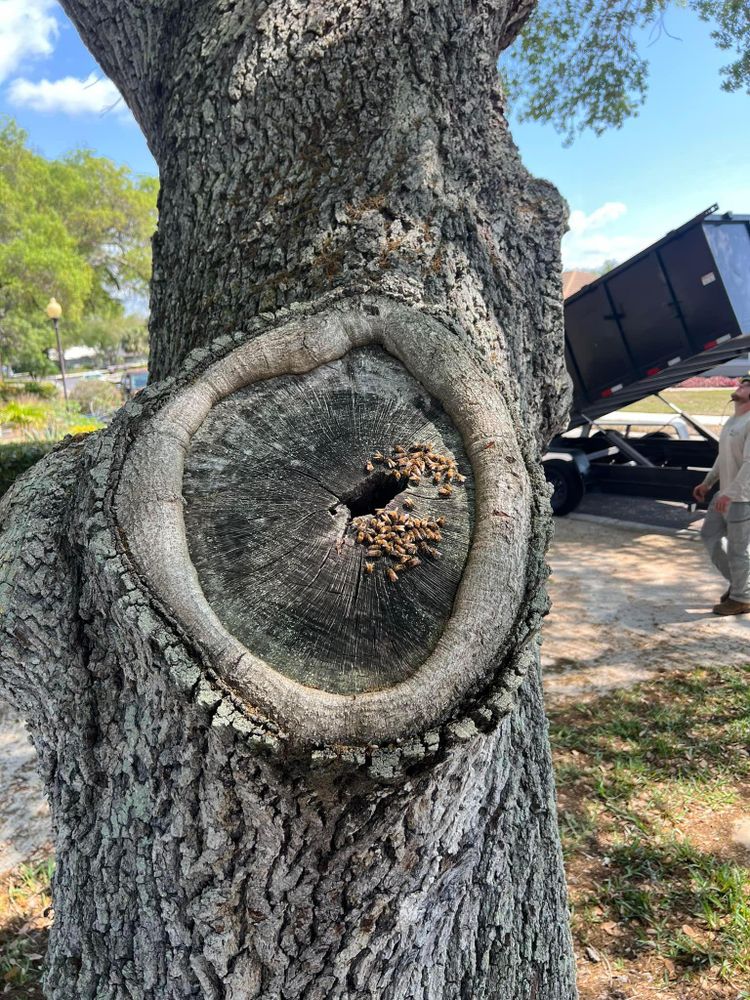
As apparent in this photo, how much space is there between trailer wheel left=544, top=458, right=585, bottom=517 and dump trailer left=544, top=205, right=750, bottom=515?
13 mm

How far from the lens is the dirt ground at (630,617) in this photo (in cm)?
453

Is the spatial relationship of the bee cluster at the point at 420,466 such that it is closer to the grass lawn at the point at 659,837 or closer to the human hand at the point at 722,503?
the grass lawn at the point at 659,837

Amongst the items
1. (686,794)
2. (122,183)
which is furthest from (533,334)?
(122,183)

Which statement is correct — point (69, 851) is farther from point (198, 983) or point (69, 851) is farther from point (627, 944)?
point (627, 944)

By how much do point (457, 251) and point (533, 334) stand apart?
1.34 ft

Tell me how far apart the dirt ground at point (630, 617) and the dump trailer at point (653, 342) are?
3.42 feet

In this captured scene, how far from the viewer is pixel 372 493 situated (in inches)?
49.3

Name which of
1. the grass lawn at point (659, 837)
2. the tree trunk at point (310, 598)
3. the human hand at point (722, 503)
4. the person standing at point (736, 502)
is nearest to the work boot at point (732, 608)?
Result: the person standing at point (736, 502)

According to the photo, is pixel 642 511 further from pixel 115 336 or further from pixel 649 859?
pixel 115 336

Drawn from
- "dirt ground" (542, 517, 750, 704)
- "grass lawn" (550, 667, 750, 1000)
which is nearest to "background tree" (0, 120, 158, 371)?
"dirt ground" (542, 517, 750, 704)

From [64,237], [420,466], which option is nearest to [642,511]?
[420,466]

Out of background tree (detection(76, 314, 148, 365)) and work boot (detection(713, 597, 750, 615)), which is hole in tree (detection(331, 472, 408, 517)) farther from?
background tree (detection(76, 314, 148, 365))

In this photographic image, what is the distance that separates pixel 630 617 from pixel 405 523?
15.8ft

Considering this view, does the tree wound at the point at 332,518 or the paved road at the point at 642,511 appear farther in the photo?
the paved road at the point at 642,511
